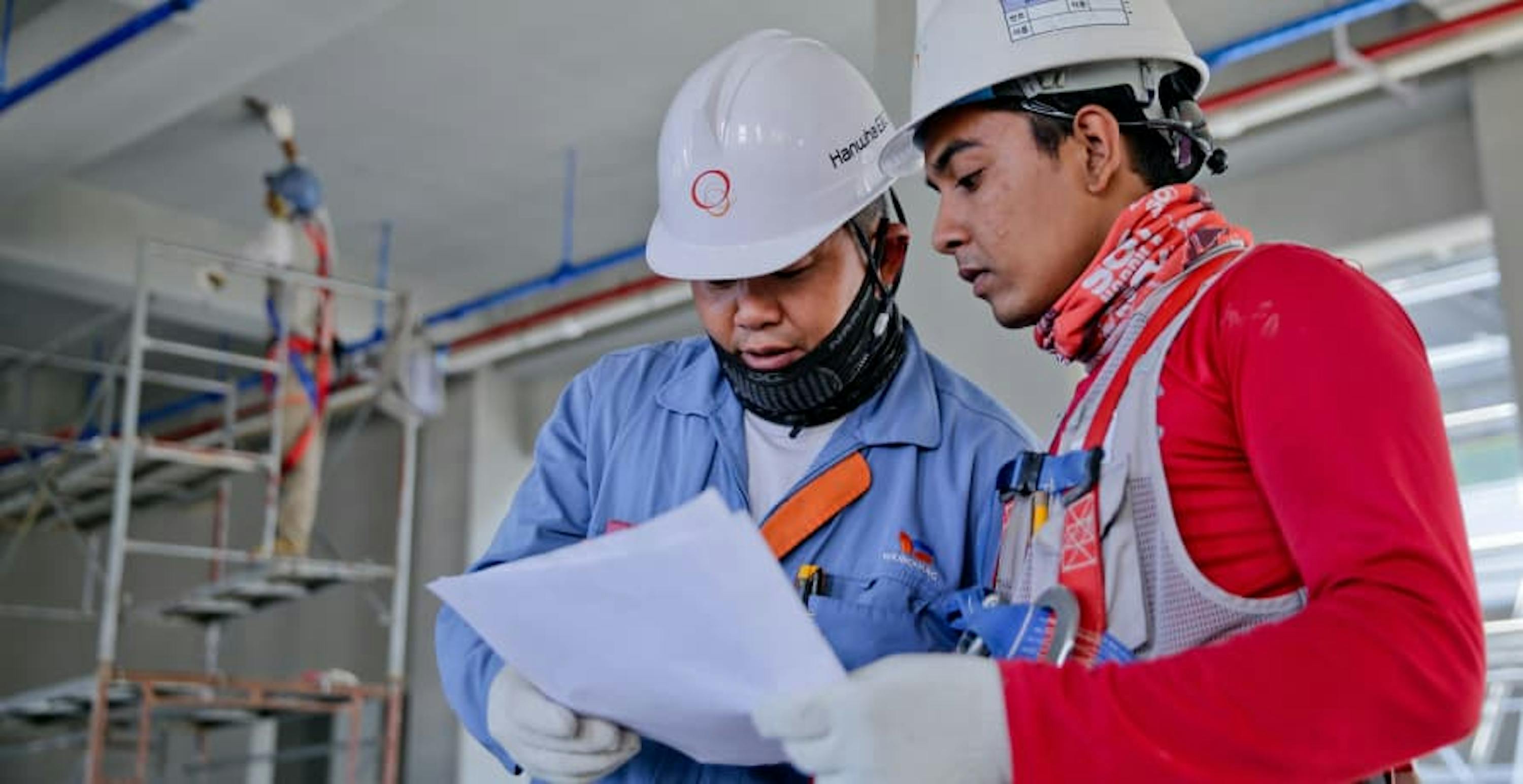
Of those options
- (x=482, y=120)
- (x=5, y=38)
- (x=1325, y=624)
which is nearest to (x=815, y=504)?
(x=1325, y=624)

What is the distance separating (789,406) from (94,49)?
541 centimetres

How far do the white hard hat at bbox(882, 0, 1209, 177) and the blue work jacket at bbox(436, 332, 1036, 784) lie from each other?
53 cm

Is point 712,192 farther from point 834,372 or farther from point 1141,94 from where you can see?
point 1141,94

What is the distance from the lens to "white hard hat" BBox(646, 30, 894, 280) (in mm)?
2184

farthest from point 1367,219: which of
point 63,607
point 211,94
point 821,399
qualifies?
point 63,607

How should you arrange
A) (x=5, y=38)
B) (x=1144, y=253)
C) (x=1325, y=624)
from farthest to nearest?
1. (x=5, y=38)
2. (x=1144, y=253)
3. (x=1325, y=624)

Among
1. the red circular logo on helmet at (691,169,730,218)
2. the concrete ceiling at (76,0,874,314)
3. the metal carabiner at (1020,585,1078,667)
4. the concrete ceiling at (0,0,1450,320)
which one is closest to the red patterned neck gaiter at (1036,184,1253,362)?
the metal carabiner at (1020,585,1078,667)

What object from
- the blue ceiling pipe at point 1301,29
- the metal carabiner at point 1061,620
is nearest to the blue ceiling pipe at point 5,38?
the blue ceiling pipe at point 1301,29

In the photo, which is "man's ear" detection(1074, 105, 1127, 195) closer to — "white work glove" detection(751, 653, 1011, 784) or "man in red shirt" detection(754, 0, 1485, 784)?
"man in red shirt" detection(754, 0, 1485, 784)

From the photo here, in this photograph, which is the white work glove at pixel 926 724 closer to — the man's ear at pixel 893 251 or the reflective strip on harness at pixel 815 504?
the reflective strip on harness at pixel 815 504

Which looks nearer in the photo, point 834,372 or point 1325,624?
point 1325,624

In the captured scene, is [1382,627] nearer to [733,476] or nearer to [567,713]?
[567,713]

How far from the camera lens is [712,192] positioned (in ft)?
7.26

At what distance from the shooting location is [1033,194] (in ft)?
5.29
